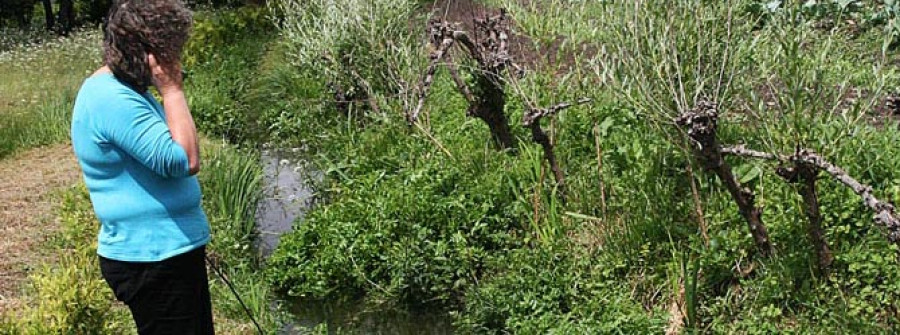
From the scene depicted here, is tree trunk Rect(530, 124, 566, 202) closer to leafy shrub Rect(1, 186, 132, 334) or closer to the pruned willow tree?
the pruned willow tree

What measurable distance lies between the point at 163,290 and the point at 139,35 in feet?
2.75

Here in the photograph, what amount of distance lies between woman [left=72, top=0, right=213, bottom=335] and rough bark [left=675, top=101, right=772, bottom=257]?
2032 millimetres

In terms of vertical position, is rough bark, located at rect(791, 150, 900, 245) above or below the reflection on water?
above

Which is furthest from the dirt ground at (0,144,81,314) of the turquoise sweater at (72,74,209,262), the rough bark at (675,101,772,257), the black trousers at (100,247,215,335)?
the rough bark at (675,101,772,257)

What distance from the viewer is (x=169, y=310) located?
3402 millimetres

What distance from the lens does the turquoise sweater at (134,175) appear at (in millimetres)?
3057

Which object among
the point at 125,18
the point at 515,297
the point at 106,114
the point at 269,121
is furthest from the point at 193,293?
the point at 269,121

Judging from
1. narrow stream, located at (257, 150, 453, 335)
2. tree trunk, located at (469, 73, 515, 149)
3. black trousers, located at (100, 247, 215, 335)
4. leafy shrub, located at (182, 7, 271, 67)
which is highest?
black trousers, located at (100, 247, 215, 335)

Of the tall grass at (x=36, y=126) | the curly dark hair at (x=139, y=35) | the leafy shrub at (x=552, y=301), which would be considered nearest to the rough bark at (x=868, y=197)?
the leafy shrub at (x=552, y=301)

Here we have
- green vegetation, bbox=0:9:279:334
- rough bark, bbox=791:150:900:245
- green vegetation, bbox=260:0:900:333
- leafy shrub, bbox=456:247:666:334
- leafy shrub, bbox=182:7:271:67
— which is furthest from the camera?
leafy shrub, bbox=182:7:271:67

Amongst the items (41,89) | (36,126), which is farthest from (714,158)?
(41,89)

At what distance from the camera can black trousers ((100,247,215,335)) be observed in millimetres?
3301

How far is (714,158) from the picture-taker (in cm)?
441

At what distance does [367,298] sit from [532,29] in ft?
10.5
